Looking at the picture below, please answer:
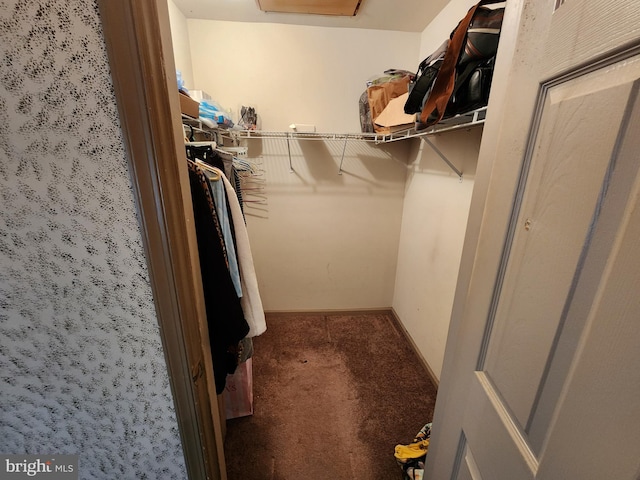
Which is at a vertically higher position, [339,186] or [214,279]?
[339,186]

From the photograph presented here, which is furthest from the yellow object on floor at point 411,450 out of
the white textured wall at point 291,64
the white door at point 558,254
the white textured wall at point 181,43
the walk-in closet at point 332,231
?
the white textured wall at point 181,43

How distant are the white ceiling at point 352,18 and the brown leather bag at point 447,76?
2.63 ft

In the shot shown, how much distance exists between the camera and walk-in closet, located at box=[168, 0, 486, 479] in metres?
1.46

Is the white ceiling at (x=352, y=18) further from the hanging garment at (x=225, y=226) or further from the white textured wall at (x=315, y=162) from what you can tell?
the hanging garment at (x=225, y=226)

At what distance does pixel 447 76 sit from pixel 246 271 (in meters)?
1.07

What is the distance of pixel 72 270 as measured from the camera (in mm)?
552

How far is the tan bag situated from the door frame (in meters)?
1.46

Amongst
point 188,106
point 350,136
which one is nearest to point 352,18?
point 350,136

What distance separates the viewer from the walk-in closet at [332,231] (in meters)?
1.46

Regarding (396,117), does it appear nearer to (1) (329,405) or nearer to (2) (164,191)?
(2) (164,191)

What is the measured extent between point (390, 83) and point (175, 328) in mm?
1850

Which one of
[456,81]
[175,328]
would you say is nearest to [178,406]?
[175,328]

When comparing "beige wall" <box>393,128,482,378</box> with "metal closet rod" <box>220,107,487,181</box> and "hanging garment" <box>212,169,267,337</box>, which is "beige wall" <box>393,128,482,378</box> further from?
"hanging garment" <box>212,169,267,337</box>

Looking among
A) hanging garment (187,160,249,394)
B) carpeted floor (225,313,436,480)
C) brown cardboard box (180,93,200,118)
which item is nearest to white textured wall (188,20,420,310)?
carpeted floor (225,313,436,480)
